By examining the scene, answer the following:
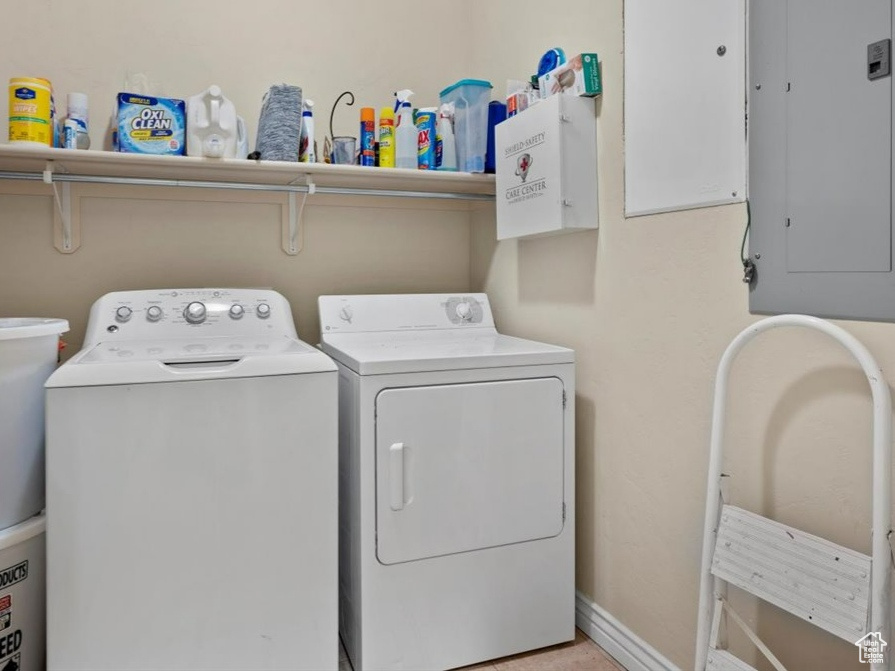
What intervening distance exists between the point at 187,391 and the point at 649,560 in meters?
1.28

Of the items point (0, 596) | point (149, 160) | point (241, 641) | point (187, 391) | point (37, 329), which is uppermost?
point (149, 160)

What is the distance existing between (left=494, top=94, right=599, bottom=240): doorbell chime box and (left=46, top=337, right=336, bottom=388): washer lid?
0.81 meters

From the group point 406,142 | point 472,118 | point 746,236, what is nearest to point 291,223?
point 406,142

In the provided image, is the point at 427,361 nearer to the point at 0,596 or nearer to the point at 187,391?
the point at 187,391

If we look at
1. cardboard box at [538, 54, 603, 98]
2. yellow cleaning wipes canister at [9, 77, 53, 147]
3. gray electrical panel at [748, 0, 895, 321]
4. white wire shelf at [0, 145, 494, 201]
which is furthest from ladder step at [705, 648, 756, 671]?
yellow cleaning wipes canister at [9, 77, 53, 147]

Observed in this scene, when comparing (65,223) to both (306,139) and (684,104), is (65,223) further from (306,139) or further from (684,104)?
(684,104)

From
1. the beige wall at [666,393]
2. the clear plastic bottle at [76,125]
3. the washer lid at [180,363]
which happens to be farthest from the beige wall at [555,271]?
the washer lid at [180,363]

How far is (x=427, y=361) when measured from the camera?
172 cm

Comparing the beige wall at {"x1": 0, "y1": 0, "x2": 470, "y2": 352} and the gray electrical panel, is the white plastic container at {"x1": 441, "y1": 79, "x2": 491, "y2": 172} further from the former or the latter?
the gray electrical panel

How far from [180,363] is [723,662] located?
1.43 meters

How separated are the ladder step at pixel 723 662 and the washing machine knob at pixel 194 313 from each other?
1.68 m

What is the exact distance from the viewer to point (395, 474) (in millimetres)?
1692

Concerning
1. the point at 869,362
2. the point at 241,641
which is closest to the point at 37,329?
the point at 241,641

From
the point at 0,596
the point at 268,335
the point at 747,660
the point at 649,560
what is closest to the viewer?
the point at 747,660
